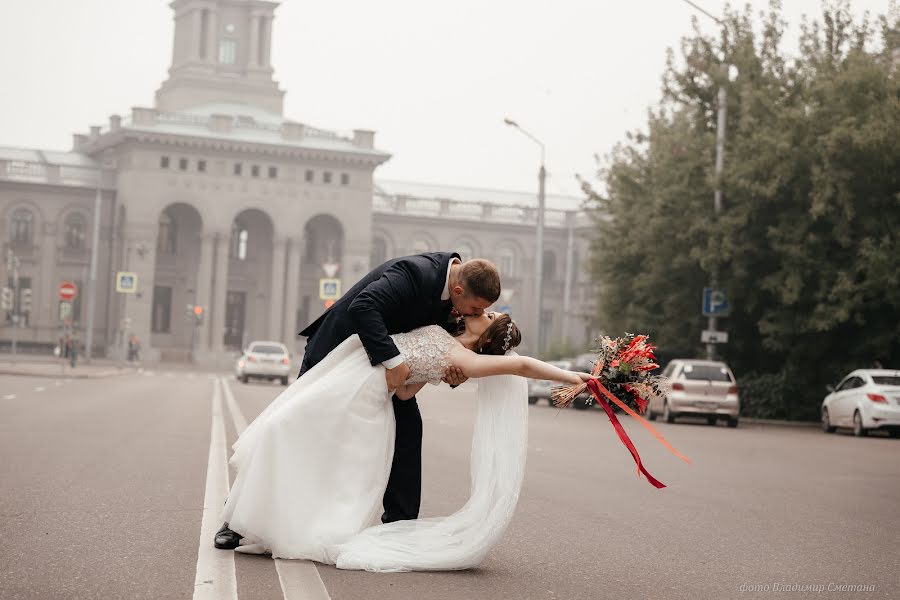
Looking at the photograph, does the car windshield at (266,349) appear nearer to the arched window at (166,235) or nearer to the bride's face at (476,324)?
the bride's face at (476,324)

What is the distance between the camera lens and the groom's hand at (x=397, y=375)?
7.50 m

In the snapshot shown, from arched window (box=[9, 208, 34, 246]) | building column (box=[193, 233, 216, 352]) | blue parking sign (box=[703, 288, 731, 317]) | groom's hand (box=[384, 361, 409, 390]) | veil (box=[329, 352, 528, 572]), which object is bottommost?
veil (box=[329, 352, 528, 572])

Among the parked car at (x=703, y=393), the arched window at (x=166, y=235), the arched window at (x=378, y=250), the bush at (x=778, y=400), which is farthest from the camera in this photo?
the arched window at (x=378, y=250)

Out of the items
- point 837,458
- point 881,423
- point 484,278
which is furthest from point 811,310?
point 484,278

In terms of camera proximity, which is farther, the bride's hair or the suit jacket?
the bride's hair

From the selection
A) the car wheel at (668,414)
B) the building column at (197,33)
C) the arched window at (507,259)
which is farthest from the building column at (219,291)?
the car wheel at (668,414)

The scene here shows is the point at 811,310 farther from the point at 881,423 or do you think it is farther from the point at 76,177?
the point at 76,177

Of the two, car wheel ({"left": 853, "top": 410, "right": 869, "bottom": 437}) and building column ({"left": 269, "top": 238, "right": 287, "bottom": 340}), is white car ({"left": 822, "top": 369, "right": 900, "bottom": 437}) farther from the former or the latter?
building column ({"left": 269, "top": 238, "right": 287, "bottom": 340})

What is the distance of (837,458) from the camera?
20.2 metres

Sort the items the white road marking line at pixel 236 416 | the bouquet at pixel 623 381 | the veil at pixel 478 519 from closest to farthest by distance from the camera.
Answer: the veil at pixel 478 519, the bouquet at pixel 623 381, the white road marking line at pixel 236 416

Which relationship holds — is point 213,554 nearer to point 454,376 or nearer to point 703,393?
point 454,376

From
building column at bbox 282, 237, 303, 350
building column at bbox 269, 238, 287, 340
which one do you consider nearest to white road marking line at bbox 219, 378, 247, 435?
building column at bbox 269, 238, 287, 340

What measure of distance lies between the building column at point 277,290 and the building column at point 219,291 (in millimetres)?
3328

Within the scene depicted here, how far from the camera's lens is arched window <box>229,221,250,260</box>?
96.4m
